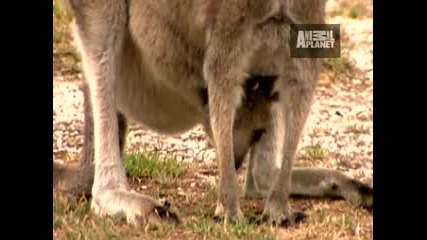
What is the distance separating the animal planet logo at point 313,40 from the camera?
17.1ft

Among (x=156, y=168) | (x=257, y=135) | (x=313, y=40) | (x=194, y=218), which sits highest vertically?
(x=313, y=40)

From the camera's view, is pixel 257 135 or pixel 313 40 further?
pixel 257 135

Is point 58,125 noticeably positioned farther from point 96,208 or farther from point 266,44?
point 266,44

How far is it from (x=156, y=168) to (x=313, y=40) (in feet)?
3.30

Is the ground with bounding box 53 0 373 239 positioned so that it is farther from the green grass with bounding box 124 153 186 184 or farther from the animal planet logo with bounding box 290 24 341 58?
the animal planet logo with bounding box 290 24 341 58

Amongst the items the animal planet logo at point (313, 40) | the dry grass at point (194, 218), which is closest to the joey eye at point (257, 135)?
the dry grass at point (194, 218)

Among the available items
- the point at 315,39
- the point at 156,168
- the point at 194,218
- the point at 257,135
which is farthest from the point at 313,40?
the point at 156,168

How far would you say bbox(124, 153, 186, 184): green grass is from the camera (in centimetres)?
571

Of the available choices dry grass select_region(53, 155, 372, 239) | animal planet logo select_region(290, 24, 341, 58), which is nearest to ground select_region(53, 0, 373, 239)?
dry grass select_region(53, 155, 372, 239)

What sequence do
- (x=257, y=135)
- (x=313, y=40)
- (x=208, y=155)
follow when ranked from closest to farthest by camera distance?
(x=313, y=40)
(x=208, y=155)
(x=257, y=135)

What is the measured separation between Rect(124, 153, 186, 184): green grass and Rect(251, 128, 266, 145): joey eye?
0.36 meters

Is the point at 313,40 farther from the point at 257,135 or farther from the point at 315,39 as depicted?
the point at 257,135

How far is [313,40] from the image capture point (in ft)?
17.2
